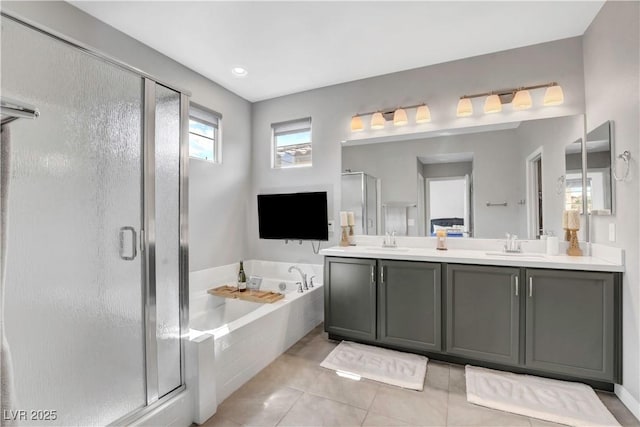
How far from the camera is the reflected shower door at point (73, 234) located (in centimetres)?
122

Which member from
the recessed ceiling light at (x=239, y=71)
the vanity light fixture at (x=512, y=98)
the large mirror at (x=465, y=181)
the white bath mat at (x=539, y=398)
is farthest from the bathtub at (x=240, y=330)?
the vanity light fixture at (x=512, y=98)

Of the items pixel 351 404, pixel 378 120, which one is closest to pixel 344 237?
pixel 378 120

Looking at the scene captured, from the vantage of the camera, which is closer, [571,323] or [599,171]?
[571,323]

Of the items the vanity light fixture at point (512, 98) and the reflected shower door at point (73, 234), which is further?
the vanity light fixture at point (512, 98)

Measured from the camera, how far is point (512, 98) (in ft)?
9.17

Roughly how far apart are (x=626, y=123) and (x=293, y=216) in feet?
9.55

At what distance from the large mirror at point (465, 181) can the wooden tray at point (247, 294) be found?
3.88 ft

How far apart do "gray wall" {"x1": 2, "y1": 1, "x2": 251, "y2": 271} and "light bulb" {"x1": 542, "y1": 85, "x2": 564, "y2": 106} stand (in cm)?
326

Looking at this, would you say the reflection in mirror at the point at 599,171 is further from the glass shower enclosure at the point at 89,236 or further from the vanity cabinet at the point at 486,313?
the glass shower enclosure at the point at 89,236

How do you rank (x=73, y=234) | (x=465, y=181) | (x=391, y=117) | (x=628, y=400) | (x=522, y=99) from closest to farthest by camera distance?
(x=73, y=234) < (x=628, y=400) < (x=522, y=99) < (x=465, y=181) < (x=391, y=117)

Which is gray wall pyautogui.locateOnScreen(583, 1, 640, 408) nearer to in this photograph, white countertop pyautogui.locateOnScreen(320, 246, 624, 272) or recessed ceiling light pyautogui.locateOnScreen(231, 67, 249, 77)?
white countertop pyautogui.locateOnScreen(320, 246, 624, 272)

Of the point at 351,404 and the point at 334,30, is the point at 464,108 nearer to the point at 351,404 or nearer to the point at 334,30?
the point at 334,30

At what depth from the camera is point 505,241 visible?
2764 mm

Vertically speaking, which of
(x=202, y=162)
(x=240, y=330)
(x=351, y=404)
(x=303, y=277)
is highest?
(x=202, y=162)
